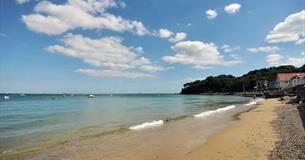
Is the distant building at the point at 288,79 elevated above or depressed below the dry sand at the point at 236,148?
above

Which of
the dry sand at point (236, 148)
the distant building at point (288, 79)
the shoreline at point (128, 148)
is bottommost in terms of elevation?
the shoreline at point (128, 148)

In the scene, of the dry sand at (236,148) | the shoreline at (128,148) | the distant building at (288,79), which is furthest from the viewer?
the distant building at (288,79)

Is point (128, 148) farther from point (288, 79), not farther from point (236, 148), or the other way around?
point (288, 79)

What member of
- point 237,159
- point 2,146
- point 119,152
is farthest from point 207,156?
point 2,146

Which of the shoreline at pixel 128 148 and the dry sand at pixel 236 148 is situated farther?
the shoreline at pixel 128 148

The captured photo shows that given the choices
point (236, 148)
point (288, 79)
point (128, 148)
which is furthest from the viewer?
point (288, 79)

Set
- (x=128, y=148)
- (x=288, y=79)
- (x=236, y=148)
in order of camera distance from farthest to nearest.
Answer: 1. (x=288, y=79)
2. (x=128, y=148)
3. (x=236, y=148)

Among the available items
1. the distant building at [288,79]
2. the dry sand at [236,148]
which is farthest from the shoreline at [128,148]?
the distant building at [288,79]

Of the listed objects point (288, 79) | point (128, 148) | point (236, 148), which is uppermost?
point (288, 79)

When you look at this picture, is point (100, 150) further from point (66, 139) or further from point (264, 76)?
point (264, 76)

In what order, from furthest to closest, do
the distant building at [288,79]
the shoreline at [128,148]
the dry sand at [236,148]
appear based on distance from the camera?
1. the distant building at [288,79]
2. the shoreline at [128,148]
3. the dry sand at [236,148]

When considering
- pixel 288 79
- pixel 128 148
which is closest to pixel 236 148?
pixel 128 148

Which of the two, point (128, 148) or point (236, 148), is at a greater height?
point (236, 148)

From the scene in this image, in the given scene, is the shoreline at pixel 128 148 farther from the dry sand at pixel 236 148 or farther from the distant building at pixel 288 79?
the distant building at pixel 288 79
